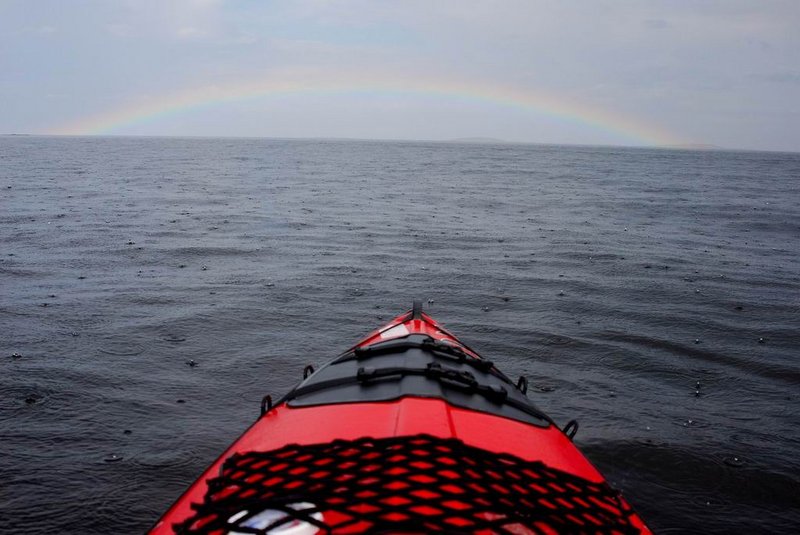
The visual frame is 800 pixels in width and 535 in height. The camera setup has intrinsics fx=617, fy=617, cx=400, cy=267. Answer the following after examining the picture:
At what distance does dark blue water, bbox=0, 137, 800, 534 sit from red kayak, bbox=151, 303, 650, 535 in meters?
1.97

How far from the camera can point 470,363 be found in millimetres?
4223

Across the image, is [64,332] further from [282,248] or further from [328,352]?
[282,248]

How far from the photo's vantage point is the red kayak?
6.70 ft

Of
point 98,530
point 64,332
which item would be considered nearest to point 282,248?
point 64,332

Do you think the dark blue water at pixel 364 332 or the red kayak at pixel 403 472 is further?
the dark blue water at pixel 364 332

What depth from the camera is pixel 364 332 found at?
8211 mm

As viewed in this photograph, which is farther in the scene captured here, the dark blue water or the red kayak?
the dark blue water

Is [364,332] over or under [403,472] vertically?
under

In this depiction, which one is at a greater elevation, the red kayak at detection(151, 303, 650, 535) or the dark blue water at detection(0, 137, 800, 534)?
the red kayak at detection(151, 303, 650, 535)

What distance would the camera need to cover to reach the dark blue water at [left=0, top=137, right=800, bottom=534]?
4.88 m

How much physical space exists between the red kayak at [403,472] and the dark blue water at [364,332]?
197 centimetres

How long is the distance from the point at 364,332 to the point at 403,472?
19.8 ft

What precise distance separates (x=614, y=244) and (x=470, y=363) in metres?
11.9

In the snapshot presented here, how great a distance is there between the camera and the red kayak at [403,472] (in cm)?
204
